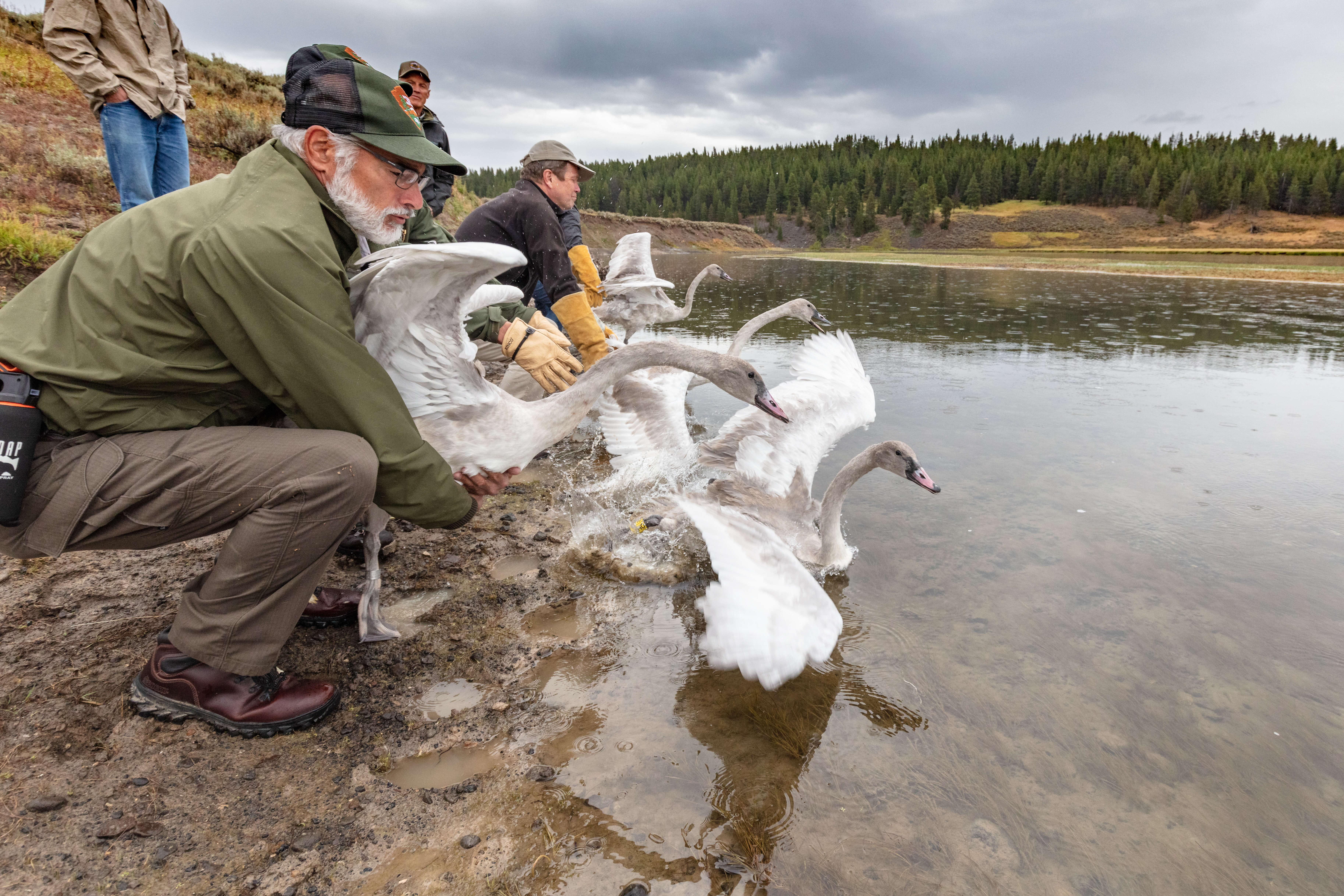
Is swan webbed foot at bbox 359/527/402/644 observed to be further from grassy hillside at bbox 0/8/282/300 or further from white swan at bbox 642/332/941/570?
grassy hillside at bbox 0/8/282/300

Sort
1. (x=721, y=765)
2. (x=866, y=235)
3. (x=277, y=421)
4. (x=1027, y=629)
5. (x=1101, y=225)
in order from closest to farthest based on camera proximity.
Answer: (x=721, y=765) → (x=277, y=421) → (x=1027, y=629) → (x=1101, y=225) → (x=866, y=235)

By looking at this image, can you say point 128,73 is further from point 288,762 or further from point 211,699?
Result: point 288,762

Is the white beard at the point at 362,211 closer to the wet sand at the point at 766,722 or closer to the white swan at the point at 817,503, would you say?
the wet sand at the point at 766,722

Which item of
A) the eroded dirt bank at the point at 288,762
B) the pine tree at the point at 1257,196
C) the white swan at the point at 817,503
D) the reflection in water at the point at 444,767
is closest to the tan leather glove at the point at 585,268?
the white swan at the point at 817,503

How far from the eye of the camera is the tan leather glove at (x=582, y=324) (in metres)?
6.01

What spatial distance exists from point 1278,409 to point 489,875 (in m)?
9.99

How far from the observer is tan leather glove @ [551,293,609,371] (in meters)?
6.01

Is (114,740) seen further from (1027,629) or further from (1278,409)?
(1278,409)

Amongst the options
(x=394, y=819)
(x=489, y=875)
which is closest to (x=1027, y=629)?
(x=489, y=875)

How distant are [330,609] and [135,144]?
530cm

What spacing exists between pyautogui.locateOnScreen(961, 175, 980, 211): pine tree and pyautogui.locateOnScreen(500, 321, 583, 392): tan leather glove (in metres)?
116

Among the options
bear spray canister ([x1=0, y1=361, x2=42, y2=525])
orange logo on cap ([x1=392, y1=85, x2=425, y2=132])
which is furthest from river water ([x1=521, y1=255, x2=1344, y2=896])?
orange logo on cap ([x1=392, y1=85, x2=425, y2=132])

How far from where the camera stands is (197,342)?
2746mm

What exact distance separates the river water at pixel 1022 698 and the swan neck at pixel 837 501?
260 mm
